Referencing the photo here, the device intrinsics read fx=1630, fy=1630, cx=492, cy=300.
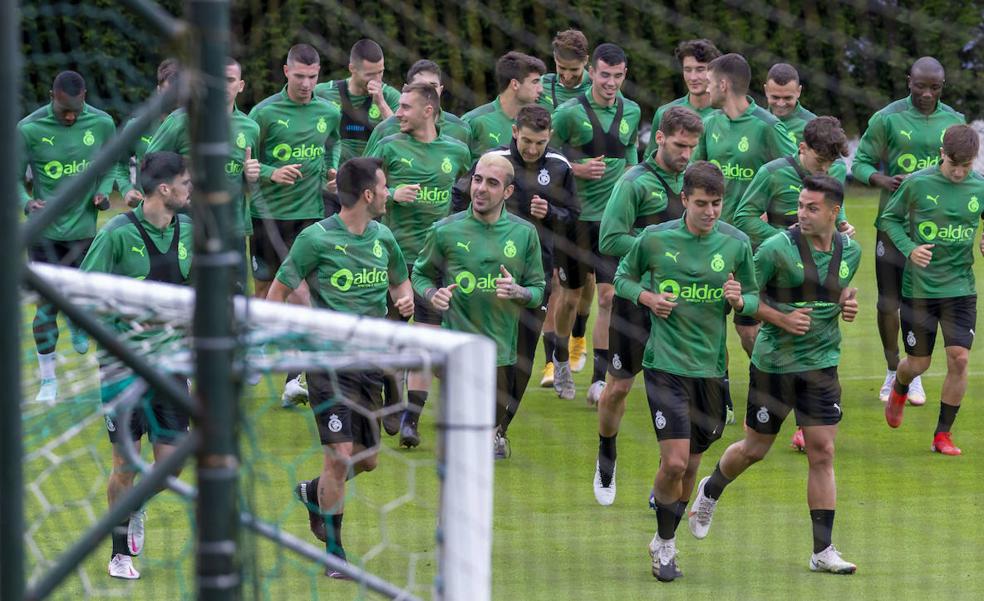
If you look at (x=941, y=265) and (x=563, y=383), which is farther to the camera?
(x=563, y=383)

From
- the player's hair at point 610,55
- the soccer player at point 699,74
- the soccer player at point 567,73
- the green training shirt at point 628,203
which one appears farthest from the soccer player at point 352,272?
the soccer player at point 699,74

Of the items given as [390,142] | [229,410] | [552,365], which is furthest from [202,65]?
[552,365]

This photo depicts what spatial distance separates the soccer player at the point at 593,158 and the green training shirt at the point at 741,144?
22.9 inches

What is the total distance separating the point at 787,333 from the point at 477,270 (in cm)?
152

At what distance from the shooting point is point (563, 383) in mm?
10141

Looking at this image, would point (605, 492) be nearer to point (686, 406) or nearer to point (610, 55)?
point (686, 406)

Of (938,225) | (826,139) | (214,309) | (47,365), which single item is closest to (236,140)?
(47,365)

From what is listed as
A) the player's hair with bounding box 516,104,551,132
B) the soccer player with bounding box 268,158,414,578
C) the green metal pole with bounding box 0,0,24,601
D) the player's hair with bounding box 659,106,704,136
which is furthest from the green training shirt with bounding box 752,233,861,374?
the green metal pole with bounding box 0,0,24,601

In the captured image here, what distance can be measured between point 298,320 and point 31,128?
6.17 meters

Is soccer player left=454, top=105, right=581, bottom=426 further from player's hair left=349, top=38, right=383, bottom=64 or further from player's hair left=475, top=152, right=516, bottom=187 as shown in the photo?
player's hair left=349, top=38, right=383, bottom=64

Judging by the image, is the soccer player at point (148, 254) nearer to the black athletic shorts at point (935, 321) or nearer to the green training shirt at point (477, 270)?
the green training shirt at point (477, 270)

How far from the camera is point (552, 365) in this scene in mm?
10609

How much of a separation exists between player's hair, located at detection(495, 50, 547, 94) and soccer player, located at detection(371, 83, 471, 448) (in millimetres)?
667

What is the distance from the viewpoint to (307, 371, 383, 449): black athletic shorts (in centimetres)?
671
